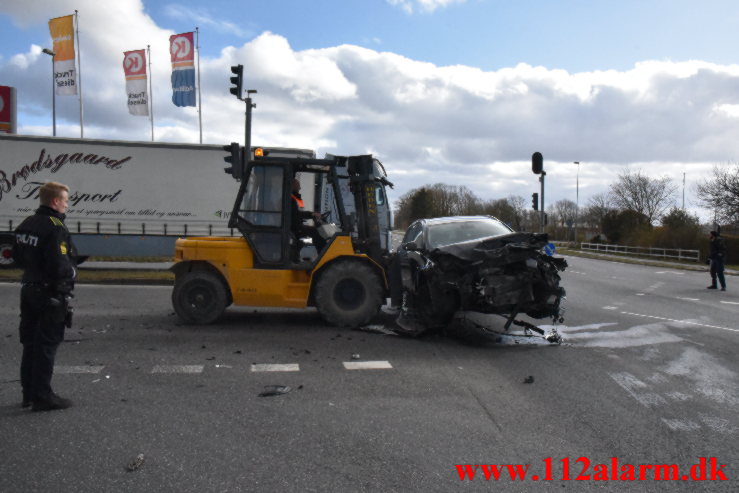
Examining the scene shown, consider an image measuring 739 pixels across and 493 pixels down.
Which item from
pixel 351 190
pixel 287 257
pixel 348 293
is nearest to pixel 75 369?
pixel 287 257

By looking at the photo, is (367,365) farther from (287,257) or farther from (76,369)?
(76,369)

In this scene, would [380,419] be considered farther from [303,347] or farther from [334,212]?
[334,212]

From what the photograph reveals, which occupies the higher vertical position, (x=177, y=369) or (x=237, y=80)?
(x=237, y=80)

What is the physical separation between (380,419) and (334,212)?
16.2 feet

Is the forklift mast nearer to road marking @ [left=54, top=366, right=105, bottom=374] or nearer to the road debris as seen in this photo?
road marking @ [left=54, top=366, right=105, bottom=374]

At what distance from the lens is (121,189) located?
17.5 m

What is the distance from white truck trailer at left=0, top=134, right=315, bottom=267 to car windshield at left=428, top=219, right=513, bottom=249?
8.25 metres

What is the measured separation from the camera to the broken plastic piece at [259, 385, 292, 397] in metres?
5.23

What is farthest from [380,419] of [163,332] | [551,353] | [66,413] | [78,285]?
[78,285]

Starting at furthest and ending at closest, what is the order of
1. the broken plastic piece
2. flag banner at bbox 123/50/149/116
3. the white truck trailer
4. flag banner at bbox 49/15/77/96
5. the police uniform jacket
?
flag banner at bbox 123/50/149/116 < flag banner at bbox 49/15/77/96 < the white truck trailer < the broken plastic piece < the police uniform jacket

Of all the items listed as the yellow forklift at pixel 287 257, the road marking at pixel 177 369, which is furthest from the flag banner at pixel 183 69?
the road marking at pixel 177 369

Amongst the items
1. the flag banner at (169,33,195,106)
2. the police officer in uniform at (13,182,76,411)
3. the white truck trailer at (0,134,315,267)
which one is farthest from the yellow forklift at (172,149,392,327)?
the flag banner at (169,33,195,106)

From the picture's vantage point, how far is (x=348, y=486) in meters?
3.41

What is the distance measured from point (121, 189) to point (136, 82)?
17201 millimetres
